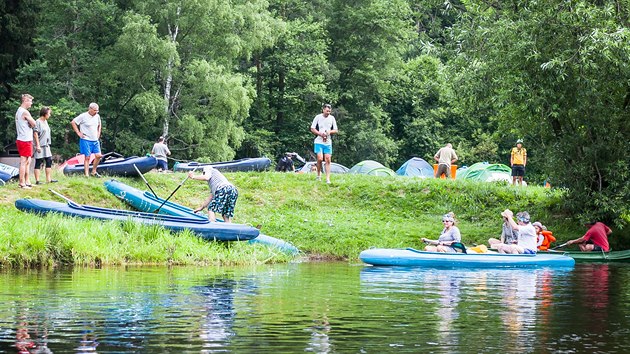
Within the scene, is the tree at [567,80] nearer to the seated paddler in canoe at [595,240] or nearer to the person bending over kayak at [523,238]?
the seated paddler in canoe at [595,240]

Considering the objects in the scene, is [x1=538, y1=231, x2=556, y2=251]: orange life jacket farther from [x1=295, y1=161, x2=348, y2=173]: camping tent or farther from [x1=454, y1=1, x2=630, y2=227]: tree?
[x1=295, y1=161, x2=348, y2=173]: camping tent

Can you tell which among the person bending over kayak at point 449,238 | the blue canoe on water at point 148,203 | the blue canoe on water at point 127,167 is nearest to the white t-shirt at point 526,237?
the person bending over kayak at point 449,238

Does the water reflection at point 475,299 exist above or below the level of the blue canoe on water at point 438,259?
below

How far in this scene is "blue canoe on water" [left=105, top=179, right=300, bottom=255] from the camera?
21.2 m

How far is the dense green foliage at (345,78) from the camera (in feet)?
69.8

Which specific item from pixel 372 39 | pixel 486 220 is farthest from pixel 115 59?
pixel 486 220

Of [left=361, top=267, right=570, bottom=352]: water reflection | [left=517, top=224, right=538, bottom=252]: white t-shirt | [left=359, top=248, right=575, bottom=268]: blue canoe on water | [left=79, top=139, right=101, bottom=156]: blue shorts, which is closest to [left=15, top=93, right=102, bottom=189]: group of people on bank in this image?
[left=79, top=139, right=101, bottom=156]: blue shorts

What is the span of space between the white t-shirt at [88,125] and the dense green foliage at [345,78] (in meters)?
7.54

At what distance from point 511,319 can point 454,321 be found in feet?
2.36

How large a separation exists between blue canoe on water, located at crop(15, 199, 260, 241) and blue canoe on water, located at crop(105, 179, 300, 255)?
1.25m

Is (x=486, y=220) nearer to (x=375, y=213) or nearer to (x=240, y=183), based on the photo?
(x=375, y=213)

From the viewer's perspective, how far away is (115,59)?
44.7 metres

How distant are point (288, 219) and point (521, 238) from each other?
5.43 meters

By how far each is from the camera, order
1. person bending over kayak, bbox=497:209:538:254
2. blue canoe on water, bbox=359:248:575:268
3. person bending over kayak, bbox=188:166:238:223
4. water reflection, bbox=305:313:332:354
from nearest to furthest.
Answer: water reflection, bbox=305:313:332:354 → blue canoe on water, bbox=359:248:575:268 → person bending over kayak, bbox=188:166:238:223 → person bending over kayak, bbox=497:209:538:254
